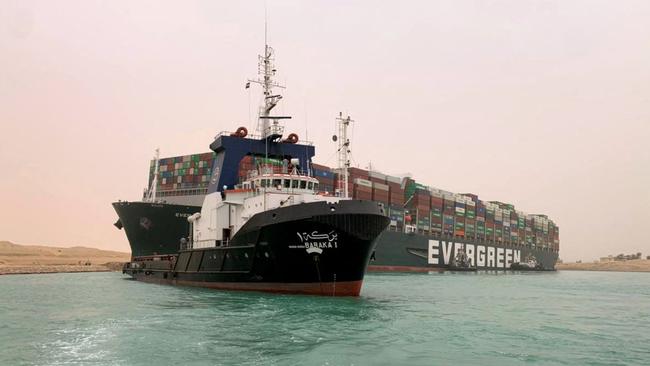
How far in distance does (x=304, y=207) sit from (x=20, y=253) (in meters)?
110

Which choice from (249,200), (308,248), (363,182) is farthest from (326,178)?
(308,248)

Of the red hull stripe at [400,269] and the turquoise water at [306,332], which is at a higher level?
the turquoise water at [306,332]

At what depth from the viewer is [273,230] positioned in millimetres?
24000

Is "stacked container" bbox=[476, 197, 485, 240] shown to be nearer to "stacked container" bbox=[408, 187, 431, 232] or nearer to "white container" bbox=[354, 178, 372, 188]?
"stacked container" bbox=[408, 187, 431, 232]

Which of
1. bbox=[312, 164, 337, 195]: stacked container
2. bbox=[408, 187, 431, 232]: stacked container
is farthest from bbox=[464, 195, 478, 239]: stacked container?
bbox=[312, 164, 337, 195]: stacked container

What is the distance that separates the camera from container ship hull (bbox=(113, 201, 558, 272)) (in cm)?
4747

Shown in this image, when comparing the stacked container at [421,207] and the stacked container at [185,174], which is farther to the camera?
the stacked container at [421,207]

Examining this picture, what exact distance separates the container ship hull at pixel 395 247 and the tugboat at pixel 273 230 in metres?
1.53

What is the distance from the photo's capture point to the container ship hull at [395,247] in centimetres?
4747

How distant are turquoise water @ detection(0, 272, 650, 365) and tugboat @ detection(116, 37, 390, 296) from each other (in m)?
1.25

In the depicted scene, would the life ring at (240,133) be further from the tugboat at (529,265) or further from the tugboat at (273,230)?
the tugboat at (529,265)

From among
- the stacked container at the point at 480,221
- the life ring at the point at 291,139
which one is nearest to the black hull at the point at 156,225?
the life ring at the point at 291,139

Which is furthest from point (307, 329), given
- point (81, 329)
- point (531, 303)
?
point (531, 303)

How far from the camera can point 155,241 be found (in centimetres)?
4803
